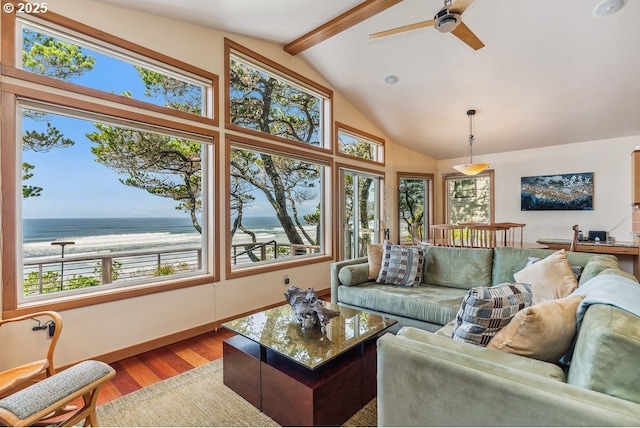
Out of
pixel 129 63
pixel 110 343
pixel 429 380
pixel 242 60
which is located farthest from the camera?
pixel 242 60

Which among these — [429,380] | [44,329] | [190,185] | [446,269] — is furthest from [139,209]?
[446,269]

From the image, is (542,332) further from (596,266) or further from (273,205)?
(273,205)

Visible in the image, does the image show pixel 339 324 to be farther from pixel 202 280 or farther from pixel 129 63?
pixel 129 63

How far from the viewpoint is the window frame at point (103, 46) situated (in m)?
2.16

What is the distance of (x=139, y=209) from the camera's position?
2984 millimetres

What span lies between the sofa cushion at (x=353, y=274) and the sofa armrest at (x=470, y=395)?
186cm

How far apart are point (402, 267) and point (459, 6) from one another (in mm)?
2319

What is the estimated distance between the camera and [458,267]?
3119 mm

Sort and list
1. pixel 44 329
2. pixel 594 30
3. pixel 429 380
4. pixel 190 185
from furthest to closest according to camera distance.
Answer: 1. pixel 190 185
2. pixel 594 30
3. pixel 44 329
4. pixel 429 380

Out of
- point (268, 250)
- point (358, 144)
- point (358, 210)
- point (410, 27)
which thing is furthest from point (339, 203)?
point (410, 27)

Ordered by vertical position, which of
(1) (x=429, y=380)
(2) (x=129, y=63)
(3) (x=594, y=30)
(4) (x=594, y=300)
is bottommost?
(1) (x=429, y=380)

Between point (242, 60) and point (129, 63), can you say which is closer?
point (129, 63)

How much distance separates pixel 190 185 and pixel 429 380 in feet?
9.82

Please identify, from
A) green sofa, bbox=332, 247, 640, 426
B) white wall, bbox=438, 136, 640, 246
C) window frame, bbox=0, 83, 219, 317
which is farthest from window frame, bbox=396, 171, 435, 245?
green sofa, bbox=332, 247, 640, 426
